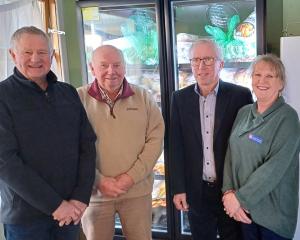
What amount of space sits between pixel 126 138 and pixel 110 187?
26 centimetres

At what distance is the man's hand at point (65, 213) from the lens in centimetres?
152

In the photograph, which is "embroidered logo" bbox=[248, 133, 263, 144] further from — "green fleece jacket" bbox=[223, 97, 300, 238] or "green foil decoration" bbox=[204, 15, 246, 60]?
"green foil decoration" bbox=[204, 15, 246, 60]

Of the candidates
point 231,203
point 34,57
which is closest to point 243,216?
point 231,203

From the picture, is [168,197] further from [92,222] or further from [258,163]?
[258,163]

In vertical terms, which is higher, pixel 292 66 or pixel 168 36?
pixel 168 36

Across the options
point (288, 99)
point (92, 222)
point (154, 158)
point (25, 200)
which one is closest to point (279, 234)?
point (154, 158)

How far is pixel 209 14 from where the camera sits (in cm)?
237

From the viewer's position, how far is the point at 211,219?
192 cm

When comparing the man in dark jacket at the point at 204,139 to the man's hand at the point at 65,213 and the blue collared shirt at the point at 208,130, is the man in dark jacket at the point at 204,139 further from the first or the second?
the man's hand at the point at 65,213

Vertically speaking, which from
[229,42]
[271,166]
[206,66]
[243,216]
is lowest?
[243,216]

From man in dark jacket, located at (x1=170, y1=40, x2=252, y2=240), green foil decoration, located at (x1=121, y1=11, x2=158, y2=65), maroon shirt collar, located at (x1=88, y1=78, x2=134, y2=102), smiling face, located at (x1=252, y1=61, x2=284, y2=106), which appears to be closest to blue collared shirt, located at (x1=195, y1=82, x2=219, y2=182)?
→ man in dark jacket, located at (x1=170, y1=40, x2=252, y2=240)

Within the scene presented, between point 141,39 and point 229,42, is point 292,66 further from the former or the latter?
point 141,39

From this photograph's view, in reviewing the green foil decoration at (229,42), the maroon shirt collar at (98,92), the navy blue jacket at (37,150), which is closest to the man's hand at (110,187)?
the navy blue jacket at (37,150)

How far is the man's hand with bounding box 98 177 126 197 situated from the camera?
5.97 feet
